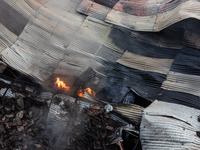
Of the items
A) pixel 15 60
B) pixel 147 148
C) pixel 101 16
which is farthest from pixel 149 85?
pixel 15 60

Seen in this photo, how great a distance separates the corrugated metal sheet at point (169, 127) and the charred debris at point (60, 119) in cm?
50

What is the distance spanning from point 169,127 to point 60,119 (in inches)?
180

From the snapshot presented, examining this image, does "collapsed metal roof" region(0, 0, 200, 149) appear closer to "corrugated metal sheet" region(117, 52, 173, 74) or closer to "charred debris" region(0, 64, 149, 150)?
"corrugated metal sheet" region(117, 52, 173, 74)

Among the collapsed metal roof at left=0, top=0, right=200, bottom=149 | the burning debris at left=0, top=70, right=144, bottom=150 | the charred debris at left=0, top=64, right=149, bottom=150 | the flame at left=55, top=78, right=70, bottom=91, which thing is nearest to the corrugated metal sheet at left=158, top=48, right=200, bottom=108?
the collapsed metal roof at left=0, top=0, right=200, bottom=149

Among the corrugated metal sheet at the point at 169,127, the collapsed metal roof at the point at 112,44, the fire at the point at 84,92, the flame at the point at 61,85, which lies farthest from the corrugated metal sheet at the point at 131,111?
the flame at the point at 61,85

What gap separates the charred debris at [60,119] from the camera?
22.0ft

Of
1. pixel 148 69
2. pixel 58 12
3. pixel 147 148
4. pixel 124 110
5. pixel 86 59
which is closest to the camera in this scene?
pixel 147 148

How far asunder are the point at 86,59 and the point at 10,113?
14.2ft

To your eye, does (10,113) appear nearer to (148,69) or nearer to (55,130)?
(55,130)

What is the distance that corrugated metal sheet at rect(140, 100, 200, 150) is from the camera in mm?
5312

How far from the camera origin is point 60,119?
7.39 m

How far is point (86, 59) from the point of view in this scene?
328 inches

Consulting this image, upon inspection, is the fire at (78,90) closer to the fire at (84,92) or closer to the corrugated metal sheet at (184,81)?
the fire at (84,92)

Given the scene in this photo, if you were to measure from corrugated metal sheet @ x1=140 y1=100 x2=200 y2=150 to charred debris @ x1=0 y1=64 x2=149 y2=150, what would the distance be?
499 millimetres
